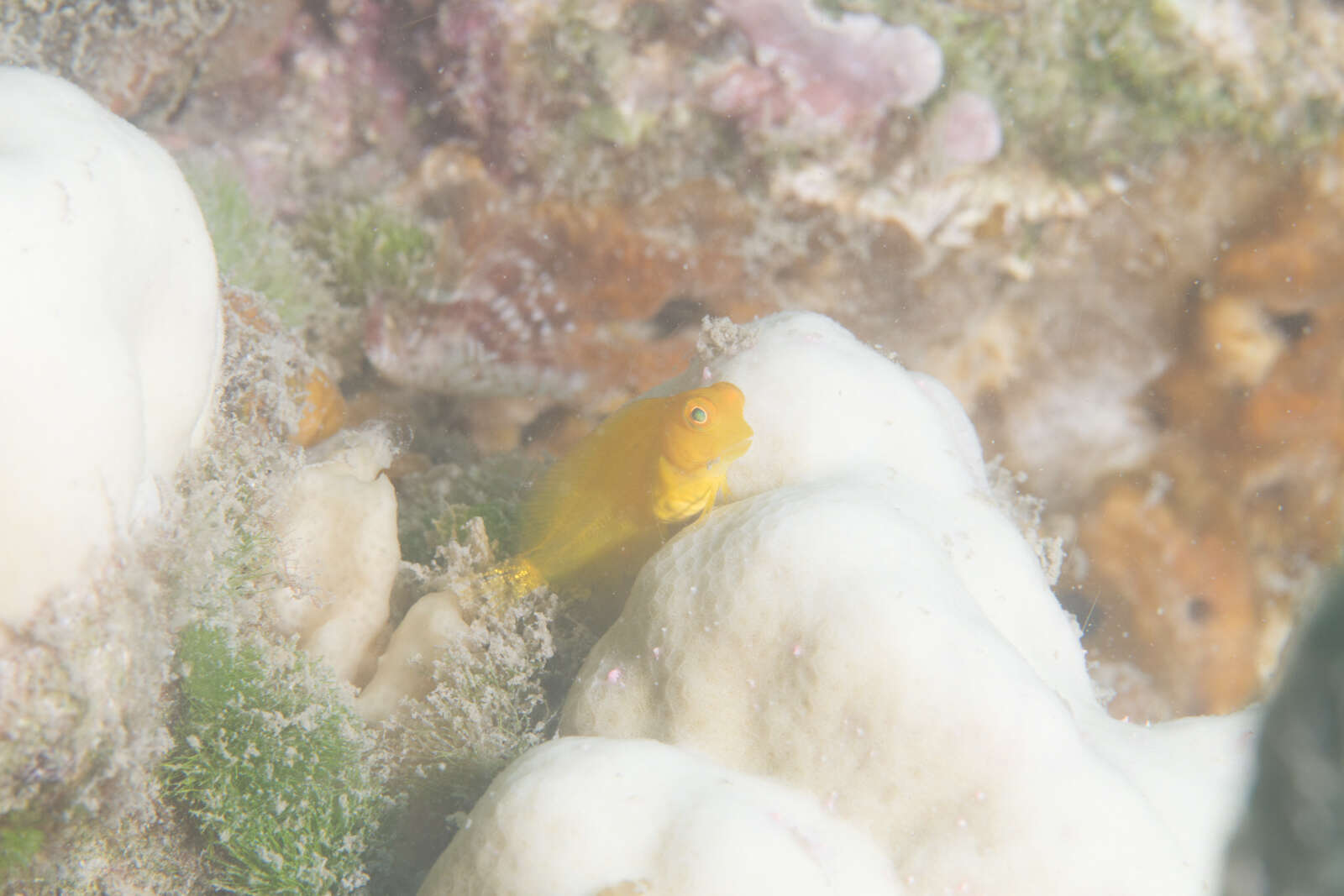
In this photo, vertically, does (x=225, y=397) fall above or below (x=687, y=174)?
below

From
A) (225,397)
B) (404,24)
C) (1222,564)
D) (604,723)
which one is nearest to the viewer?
(604,723)

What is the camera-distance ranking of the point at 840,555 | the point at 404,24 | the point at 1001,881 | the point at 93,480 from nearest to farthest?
1. the point at 93,480
2. the point at 1001,881
3. the point at 840,555
4. the point at 404,24

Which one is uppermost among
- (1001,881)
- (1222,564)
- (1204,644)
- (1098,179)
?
(1098,179)

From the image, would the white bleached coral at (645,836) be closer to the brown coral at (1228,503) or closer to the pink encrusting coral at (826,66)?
the brown coral at (1228,503)

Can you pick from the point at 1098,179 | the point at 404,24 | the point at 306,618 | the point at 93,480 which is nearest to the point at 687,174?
the point at 404,24

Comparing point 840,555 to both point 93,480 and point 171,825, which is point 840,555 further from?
point 171,825

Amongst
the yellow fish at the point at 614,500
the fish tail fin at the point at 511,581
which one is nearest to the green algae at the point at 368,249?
the yellow fish at the point at 614,500

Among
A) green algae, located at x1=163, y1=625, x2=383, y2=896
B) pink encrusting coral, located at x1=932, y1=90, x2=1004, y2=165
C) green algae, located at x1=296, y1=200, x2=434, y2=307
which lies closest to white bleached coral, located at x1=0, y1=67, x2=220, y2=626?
green algae, located at x1=163, y1=625, x2=383, y2=896
